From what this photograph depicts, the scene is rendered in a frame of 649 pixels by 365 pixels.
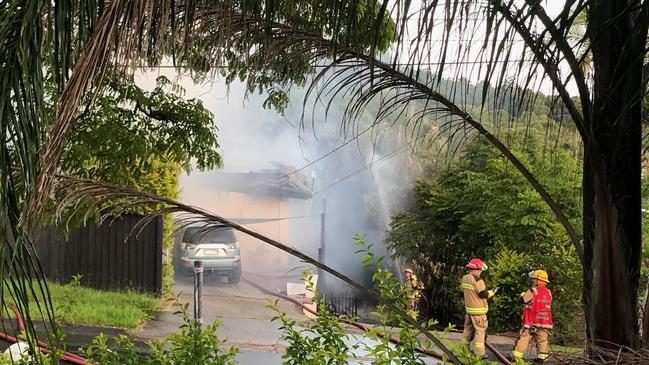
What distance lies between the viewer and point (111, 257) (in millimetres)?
7023

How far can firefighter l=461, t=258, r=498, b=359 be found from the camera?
A: 208 inches

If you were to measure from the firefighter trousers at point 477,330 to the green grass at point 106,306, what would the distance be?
2924 millimetres

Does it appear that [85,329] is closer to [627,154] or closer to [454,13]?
[627,154]

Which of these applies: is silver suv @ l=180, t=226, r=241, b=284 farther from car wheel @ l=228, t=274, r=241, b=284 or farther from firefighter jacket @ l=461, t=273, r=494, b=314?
firefighter jacket @ l=461, t=273, r=494, b=314

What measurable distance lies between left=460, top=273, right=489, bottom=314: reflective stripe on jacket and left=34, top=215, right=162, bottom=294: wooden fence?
3.13 meters

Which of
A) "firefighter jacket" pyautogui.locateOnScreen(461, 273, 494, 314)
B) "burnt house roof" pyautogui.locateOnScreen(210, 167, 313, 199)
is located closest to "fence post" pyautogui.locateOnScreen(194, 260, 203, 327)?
"burnt house roof" pyautogui.locateOnScreen(210, 167, 313, 199)

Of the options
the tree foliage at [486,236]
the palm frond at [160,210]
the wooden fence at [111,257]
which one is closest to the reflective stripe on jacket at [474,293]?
the tree foliage at [486,236]

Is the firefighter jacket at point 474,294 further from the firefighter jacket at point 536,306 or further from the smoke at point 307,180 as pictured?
the smoke at point 307,180

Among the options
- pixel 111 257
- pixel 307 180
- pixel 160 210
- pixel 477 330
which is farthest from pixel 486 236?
pixel 160 210

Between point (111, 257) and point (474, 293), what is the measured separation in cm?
378

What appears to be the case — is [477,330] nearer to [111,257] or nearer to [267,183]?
[267,183]

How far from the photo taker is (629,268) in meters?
1.49

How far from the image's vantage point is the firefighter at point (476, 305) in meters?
5.28

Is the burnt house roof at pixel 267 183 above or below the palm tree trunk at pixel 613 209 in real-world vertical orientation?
below
